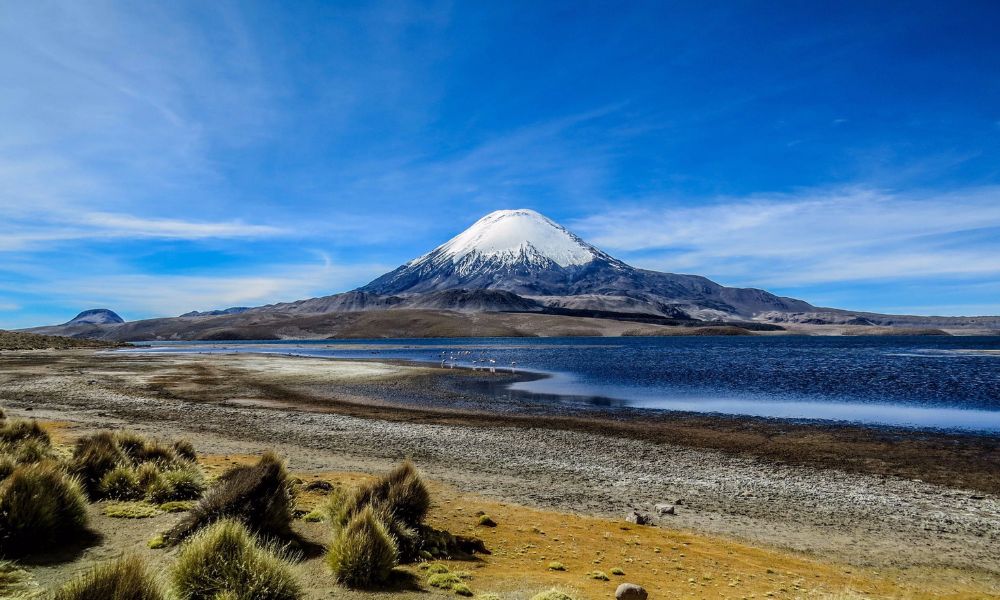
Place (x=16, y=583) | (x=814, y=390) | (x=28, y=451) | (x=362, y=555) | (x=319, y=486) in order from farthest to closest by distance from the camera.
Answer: (x=814, y=390)
(x=319, y=486)
(x=28, y=451)
(x=362, y=555)
(x=16, y=583)

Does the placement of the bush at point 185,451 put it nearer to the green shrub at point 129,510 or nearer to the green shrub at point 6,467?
the green shrub at point 129,510

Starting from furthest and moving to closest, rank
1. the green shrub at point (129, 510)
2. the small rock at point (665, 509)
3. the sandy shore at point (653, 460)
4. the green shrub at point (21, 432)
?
the green shrub at point (21, 432) → the small rock at point (665, 509) → the sandy shore at point (653, 460) → the green shrub at point (129, 510)

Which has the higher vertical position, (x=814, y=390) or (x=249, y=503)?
(x=249, y=503)

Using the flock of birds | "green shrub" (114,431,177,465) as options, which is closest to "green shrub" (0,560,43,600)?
"green shrub" (114,431,177,465)

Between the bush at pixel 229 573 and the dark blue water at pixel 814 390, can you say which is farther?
the dark blue water at pixel 814 390

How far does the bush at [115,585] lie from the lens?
4762 millimetres

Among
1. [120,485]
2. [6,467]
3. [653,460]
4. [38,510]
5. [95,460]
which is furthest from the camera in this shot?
[653,460]

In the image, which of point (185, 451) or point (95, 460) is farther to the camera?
point (185, 451)

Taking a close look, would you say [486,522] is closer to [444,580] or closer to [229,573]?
[444,580]

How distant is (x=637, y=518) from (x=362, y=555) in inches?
256

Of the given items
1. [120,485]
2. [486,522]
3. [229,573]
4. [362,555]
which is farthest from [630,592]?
[120,485]

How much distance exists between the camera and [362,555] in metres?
7.19

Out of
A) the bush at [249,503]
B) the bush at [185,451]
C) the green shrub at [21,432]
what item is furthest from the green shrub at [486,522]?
the green shrub at [21,432]

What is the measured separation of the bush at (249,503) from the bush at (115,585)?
2943mm
